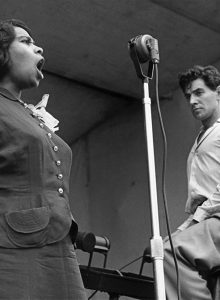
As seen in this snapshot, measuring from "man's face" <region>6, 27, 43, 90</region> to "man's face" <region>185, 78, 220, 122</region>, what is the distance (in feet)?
3.95

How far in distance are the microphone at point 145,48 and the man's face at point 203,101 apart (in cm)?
105

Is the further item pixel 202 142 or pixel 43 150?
pixel 202 142

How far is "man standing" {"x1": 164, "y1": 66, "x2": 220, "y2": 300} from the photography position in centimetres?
284

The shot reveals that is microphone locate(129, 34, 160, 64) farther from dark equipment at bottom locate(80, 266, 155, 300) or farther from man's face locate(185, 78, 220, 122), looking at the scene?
dark equipment at bottom locate(80, 266, 155, 300)

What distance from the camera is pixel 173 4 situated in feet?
15.6

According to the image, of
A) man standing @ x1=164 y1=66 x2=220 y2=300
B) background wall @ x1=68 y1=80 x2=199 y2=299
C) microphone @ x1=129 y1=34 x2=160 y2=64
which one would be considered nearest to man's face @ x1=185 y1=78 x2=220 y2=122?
man standing @ x1=164 y1=66 x2=220 y2=300

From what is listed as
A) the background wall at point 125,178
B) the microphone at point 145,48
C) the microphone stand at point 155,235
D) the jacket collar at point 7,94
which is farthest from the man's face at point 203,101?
the background wall at point 125,178

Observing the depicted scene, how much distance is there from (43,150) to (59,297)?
41cm

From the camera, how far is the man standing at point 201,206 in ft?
9.31

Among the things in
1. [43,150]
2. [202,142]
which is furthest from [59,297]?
[202,142]

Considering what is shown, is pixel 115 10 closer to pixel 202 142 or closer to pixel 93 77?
pixel 93 77

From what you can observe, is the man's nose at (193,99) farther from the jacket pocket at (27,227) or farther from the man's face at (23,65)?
the jacket pocket at (27,227)

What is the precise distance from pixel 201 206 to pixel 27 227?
1.23 m

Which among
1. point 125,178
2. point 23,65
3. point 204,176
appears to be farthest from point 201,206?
point 125,178
